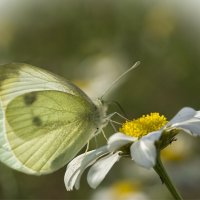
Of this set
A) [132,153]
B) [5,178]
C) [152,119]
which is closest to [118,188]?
[5,178]

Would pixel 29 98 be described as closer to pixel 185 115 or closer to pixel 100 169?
pixel 100 169

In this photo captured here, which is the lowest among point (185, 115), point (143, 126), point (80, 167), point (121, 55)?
point (121, 55)

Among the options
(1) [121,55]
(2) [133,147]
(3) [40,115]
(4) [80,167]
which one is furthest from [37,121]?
(1) [121,55]

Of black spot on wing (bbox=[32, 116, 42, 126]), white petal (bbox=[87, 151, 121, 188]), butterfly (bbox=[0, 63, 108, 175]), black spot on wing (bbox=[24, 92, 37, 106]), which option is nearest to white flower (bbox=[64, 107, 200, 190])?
white petal (bbox=[87, 151, 121, 188])

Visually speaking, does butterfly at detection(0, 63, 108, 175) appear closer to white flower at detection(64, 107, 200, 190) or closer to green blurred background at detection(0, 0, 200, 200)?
white flower at detection(64, 107, 200, 190)

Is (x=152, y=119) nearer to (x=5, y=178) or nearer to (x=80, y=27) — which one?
(x=5, y=178)

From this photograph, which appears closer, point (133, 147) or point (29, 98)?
point (133, 147)

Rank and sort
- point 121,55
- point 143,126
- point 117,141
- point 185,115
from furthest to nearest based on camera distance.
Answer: point 121,55 → point 143,126 → point 185,115 → point 117,141
